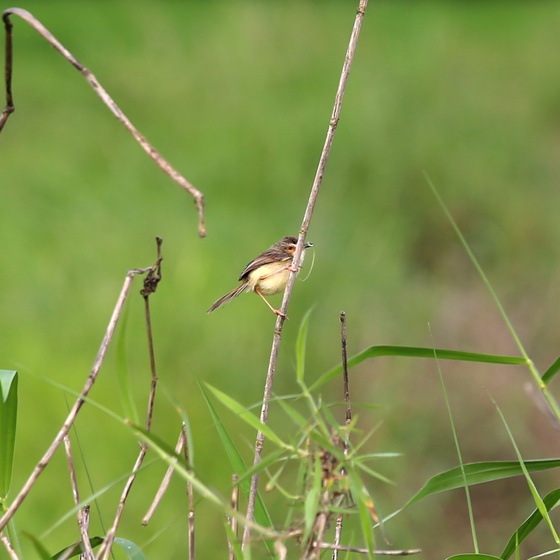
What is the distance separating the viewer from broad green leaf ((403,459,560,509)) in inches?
77.2

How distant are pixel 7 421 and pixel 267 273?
Answer: 134cm

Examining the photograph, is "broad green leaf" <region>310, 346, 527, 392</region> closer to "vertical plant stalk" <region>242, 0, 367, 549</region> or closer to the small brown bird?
"vertical plant stalk" <region>242, 0, 367, 549</region>

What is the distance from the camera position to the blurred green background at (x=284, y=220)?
22.0ft

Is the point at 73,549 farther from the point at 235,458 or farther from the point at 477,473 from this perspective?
the point at 477,473

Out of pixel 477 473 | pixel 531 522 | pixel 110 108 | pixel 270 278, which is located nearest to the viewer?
pixel 110 108

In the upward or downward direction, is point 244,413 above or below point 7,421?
above

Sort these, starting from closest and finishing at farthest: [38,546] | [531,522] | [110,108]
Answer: [110,108], [38,546], [531,522]

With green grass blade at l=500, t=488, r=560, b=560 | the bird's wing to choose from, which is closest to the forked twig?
green grass blade at l=500, t=488, r=560, b=560

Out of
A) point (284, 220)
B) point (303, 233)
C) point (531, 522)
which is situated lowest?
point (284, 220)

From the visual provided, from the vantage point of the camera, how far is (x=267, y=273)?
10.7ft

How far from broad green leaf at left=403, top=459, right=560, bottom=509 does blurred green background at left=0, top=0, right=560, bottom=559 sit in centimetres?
349

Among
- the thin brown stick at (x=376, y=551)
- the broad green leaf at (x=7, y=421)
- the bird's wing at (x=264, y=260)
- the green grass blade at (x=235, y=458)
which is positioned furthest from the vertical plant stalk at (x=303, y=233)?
the bird's wing at (x=264, y=260)

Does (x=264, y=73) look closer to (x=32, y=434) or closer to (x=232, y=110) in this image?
(x=232, y=110)

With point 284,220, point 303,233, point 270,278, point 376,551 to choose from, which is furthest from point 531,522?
point 284,220
